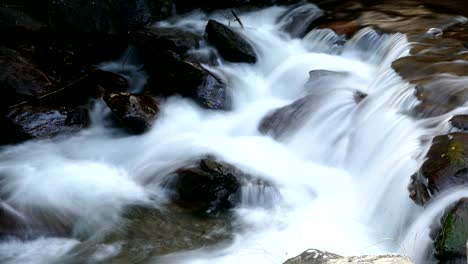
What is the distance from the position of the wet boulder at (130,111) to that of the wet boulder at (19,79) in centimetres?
121

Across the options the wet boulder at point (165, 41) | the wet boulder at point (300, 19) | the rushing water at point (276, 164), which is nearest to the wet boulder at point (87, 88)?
the rushing water at point (276, 164)

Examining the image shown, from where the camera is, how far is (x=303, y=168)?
654cm

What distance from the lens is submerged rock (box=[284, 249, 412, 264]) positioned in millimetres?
2604

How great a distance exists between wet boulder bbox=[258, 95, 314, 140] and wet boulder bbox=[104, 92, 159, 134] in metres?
1.63

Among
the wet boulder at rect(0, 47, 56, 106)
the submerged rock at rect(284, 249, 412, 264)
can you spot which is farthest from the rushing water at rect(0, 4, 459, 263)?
the submerged rock at rect(284, 249, 412, 264)

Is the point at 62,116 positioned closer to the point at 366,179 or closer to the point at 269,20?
the point at 366,179

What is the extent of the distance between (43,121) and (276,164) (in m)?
3.35

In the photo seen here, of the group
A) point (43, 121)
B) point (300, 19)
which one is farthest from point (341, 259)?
point (300, 19)

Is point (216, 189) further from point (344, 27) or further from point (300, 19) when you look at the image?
point (300, 19)

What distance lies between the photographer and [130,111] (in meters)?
7.18

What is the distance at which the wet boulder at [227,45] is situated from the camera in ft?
29.2

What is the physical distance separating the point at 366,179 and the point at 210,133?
93.9 inches

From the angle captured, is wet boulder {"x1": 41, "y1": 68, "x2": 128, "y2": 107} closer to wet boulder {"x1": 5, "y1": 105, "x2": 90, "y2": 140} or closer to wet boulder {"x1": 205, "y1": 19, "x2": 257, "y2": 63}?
wet boulder {"x1": 5, "y1": 105, "x2": 90, "y2": 140}

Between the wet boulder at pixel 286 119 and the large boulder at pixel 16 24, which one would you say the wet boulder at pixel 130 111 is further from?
the large boulder at pixel 16 24
